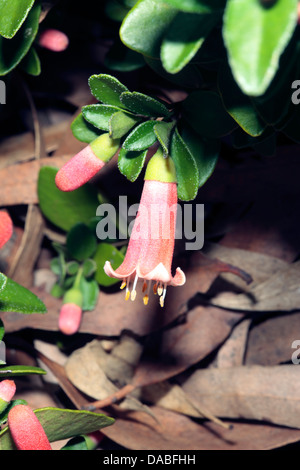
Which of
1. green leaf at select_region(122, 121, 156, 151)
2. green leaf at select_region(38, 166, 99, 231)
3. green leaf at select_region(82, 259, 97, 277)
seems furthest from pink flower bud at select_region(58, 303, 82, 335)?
green leaf at select_region(122, 121, 156, 151)

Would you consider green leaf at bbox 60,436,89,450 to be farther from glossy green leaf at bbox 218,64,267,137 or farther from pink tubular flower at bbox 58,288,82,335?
glossy green leaf at bbox 218,64,267,137

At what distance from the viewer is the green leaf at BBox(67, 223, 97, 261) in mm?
1638

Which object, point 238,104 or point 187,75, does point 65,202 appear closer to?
point 187,75

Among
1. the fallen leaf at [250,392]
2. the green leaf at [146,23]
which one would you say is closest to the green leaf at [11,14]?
the green leaf at [146,23]

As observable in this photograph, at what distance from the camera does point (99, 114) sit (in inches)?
44.8

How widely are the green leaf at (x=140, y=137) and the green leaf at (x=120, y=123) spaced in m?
0.04

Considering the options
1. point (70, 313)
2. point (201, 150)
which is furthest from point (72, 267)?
point (201, 150)

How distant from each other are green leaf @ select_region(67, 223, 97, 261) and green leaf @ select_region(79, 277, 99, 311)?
94 mm

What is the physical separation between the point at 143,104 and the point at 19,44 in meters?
0.42

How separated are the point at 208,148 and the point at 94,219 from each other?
544mm

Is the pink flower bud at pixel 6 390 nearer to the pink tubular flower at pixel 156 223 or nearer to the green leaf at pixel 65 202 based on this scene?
the pink tubular flower at pixel 156 223

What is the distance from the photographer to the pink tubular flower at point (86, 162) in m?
1.15

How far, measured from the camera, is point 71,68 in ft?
6.31

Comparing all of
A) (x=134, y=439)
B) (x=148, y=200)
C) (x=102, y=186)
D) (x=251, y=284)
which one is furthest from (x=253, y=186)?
(x=134, y=439)
